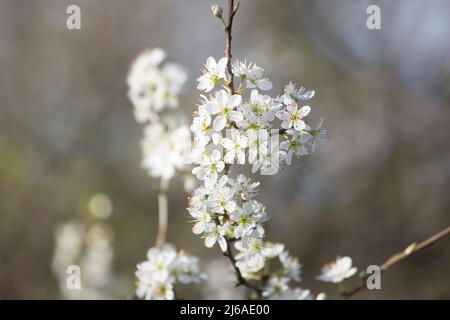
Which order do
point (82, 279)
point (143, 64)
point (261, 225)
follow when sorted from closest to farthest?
point (261, 225)
point (143, 64)
point (82, 279)

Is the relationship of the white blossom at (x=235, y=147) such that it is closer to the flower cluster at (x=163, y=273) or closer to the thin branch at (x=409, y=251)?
the flower cluster at (x=163, y=273)

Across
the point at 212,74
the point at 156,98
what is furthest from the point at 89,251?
the point at 212,74

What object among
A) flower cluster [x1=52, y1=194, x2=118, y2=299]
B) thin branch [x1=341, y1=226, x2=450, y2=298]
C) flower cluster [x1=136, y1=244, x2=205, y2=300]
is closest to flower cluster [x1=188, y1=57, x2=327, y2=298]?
flower cluster [x1=136, y1=244, x2=205, y2=300]

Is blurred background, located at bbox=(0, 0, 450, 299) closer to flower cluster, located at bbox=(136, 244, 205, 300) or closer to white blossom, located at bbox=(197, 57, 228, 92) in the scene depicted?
flower cluster, located at bbox=(136, 244, 205, 300)

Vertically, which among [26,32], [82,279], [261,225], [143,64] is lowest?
[261,225]

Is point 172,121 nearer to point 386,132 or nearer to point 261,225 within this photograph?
point 261,225

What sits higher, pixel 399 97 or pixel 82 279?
pixel 399 97
